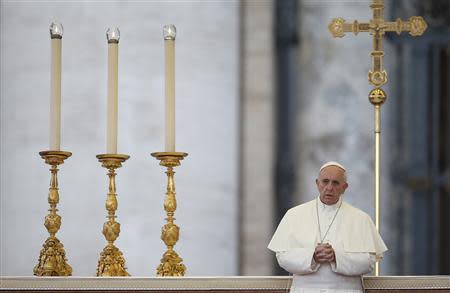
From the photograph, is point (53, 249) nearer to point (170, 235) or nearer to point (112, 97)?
point (170, 235)

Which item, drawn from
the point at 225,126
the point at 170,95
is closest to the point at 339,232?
the point at 170,95

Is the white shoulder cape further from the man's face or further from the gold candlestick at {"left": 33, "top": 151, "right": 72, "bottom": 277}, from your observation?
the gold candlestick at {"left": 33, "top": 151, "right": 72, "bottom": 277}

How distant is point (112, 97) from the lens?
831cm

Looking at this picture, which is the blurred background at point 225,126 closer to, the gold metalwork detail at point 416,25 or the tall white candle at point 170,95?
the gold metalwork detail at point 416,25

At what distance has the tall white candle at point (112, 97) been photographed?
827 centimetres

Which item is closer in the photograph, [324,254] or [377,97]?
[324,254]

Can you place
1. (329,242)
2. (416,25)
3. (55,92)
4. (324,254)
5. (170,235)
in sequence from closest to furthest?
(324,254), (329,242), (170,235), (55,92), (416,25)

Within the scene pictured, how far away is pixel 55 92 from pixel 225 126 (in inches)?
106

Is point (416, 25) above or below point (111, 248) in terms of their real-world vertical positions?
above

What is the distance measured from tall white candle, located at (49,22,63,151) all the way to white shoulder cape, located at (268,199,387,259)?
1298mm

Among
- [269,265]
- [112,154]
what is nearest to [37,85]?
[269,265]

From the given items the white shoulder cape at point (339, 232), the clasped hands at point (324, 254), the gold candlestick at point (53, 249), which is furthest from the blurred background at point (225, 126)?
the clasped hands at point (324, 254)

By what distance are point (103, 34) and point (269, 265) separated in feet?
6.41

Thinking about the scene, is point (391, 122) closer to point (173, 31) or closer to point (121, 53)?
point (121, 53)
